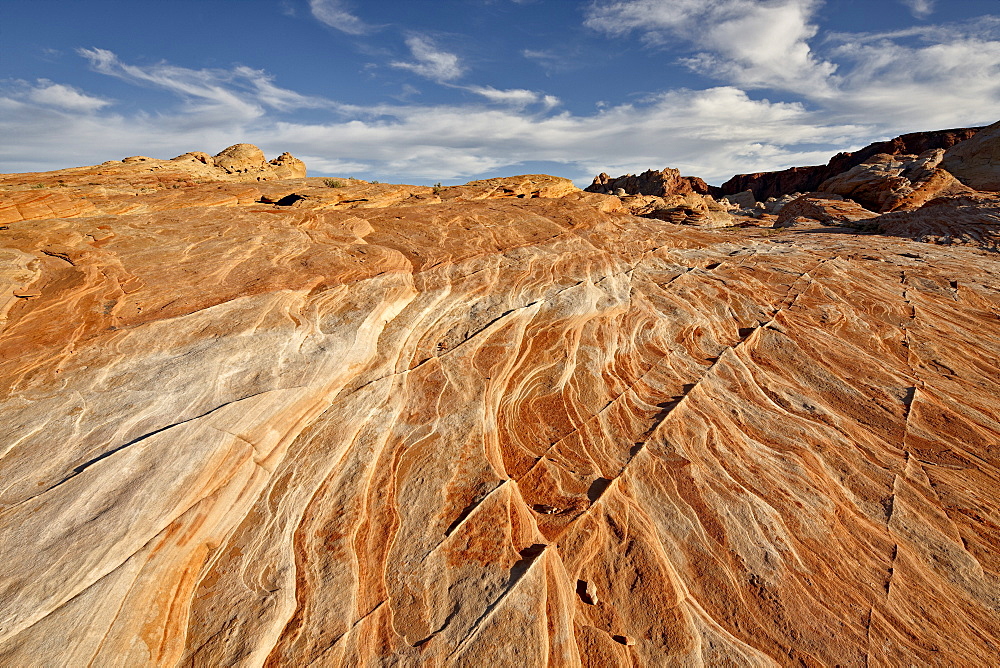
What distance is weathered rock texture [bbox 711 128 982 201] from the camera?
95.9 meters

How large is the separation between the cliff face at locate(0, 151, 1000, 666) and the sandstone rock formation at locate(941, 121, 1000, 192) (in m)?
63.2

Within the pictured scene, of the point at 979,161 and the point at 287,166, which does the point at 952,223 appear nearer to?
the point at 979,161

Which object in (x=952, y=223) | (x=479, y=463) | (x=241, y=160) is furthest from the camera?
(x=241, y=160)

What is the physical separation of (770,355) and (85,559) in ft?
45.9

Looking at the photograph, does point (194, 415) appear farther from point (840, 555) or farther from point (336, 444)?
point (840, 555)

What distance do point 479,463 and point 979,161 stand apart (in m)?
84.9

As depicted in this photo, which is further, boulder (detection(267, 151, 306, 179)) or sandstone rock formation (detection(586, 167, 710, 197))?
sandstone rock formation (detection(586, 167, 710, 197))

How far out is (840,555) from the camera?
611cm

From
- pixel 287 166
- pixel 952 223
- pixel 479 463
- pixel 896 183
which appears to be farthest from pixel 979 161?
pixel 287 166

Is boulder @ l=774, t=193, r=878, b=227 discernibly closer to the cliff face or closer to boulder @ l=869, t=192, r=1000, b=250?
boulder @ l=869, t=192, r=1000, b=250

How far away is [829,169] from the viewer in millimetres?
108250

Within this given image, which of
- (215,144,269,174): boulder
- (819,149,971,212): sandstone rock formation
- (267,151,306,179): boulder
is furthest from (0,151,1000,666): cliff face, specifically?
(267,151,306,179): boulder

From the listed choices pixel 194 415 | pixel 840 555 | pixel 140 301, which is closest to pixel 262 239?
pixel 140 301

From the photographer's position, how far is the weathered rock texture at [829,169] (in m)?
95.9
